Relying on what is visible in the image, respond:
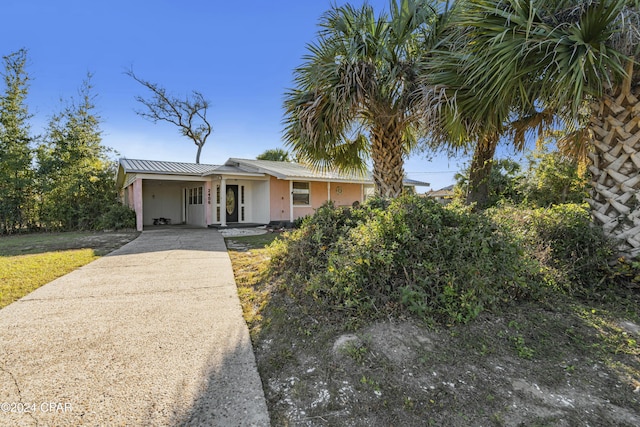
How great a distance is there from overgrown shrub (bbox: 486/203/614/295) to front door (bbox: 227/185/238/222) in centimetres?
1362

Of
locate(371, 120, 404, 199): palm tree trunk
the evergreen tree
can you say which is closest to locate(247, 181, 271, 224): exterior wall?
locate(371, 120, 404, 199): palm tree trunk

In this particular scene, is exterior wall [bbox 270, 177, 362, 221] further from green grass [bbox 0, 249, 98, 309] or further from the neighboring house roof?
green grass [bbox 0, 249, 98, 309]

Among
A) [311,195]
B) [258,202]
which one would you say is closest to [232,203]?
[258,202]

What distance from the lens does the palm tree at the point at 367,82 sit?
5.43 meters

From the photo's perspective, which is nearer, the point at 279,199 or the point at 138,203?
the point at 138,203

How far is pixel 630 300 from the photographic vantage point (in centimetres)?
355

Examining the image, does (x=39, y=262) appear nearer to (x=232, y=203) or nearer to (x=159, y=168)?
(x=159, y=168)

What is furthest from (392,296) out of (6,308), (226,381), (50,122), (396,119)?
(50,122)

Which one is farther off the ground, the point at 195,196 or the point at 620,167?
the point at 195,196

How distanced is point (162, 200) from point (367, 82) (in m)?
17.6

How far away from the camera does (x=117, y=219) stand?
14.0 meters

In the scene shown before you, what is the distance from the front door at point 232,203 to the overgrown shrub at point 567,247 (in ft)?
44.7

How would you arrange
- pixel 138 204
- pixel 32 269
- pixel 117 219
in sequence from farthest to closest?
pixel 117 219 < pixel 138 204 < pixel 32 269

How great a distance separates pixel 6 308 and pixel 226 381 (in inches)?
144
